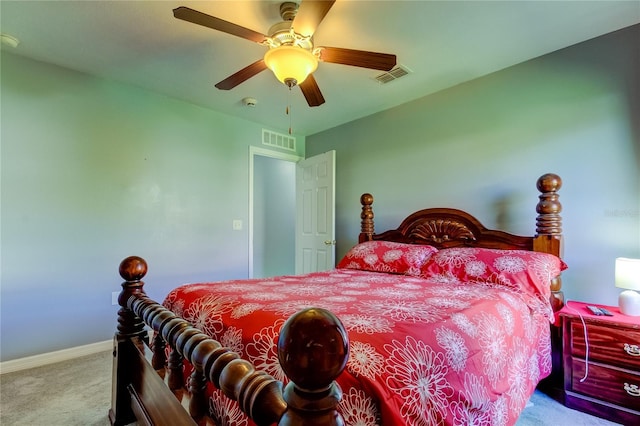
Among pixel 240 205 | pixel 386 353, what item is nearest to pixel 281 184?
pixel 240 205

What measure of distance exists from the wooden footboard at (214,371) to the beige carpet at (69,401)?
0.45m

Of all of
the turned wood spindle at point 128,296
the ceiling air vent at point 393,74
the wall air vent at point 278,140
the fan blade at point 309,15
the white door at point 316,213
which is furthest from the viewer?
the wall air vent at point 278,140

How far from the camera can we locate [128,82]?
9.68ft

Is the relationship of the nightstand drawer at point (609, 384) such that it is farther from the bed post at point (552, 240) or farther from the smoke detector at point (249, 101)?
the smoke detector at point (249, 101)

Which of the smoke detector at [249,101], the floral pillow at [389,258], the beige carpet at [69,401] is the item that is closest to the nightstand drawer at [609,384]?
the beige carpet at [69,401]

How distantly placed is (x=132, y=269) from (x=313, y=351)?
4.76 ft

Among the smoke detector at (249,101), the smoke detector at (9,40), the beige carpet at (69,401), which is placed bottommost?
the beige carpet at (69,401)

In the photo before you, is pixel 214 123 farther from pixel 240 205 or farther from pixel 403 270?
pixel 403 270

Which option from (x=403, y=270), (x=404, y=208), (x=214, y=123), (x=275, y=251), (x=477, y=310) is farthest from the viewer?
(x=275, y=251)

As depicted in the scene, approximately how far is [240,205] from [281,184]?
1793 mm

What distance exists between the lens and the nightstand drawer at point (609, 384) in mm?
1702

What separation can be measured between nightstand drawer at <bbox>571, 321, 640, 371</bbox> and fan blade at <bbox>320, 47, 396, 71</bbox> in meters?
1.96

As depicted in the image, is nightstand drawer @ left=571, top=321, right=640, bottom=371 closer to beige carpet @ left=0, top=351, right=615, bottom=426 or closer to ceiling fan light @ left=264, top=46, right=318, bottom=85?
beige carpet @ left=0, top=351, right=615, bottom=426

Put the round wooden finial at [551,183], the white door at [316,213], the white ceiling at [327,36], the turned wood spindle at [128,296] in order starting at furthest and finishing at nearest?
the white door at [316,213] < the round wooden finial at [551,183] < the white ceiling at [327,36] < the turned wood spindle at [128,296]
